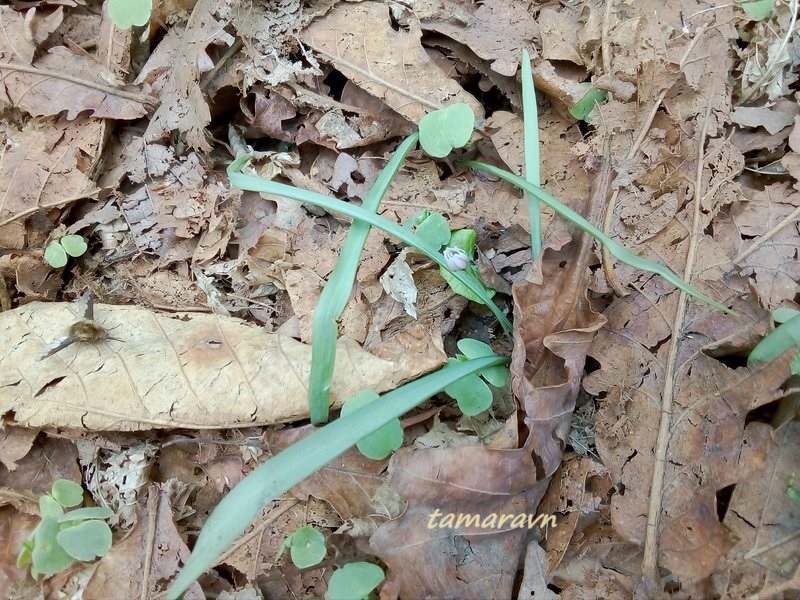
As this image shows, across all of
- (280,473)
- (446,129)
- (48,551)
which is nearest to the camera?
(280,473)

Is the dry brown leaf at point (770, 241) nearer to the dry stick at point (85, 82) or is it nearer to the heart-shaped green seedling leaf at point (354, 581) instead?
the heart-shaped green seedling leaf at point (354, 581)

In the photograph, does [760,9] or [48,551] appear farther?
[760,9]

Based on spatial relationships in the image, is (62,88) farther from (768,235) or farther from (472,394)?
(768,235)

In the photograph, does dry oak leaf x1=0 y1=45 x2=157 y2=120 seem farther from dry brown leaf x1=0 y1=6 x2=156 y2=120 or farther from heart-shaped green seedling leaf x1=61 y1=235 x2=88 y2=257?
heart-shaped green seedling leaf x1=61 y1=235 x2=88 y2=257

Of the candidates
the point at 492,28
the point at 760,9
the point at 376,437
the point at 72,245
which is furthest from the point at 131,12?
the point at 760,9

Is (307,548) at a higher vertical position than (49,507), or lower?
higher

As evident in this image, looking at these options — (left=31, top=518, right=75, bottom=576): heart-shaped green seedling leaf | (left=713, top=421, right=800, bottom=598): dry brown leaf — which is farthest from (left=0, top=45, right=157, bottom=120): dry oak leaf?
(left=713, top=421, right=800, bottom=598): dry brown leaf

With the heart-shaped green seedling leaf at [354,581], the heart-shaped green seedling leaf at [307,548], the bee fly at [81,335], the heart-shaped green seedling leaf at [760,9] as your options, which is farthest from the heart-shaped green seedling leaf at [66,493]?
the heart-shaped green seedling leaf at [760,9]
